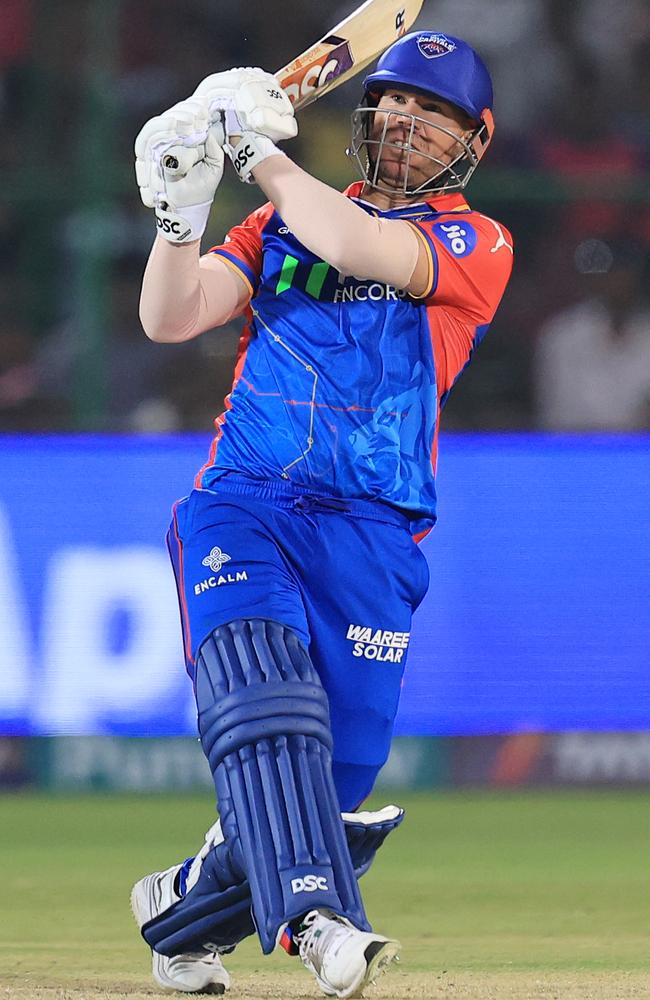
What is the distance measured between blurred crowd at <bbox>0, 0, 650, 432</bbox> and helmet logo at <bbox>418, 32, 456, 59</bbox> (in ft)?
11.2

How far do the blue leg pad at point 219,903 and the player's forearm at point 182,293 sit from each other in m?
1.12

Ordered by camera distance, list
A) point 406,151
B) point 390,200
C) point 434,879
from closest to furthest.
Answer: point 406,151
point 390,200
point 434,879

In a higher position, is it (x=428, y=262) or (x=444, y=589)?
(x=428, y=262)

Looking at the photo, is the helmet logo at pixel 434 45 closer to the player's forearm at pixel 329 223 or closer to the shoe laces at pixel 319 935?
the player's forearm at pixel 329 223

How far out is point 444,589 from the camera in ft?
23.3

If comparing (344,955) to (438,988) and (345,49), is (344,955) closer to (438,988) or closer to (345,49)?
(438,988)

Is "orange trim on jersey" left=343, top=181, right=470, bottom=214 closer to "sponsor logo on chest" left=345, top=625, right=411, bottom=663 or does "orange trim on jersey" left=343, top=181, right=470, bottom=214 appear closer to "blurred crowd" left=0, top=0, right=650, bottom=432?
"sponsor logo on chest" left=345, top=625, right=411, bottom=663

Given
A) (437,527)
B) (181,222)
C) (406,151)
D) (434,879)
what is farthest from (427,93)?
(437,527)

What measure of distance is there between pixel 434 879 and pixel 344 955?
8.54 feet

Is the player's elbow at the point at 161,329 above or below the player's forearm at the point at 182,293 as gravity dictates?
below

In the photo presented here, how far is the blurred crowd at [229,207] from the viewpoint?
790 centimetres

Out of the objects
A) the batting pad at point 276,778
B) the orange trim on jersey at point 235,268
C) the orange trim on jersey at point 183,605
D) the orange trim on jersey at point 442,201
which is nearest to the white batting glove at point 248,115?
the orange trim on jersey at point 235,268

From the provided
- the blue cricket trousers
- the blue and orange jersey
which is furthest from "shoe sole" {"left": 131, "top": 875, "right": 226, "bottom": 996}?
the blue and orange jersey

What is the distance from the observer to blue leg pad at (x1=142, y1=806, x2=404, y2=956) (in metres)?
3.81
